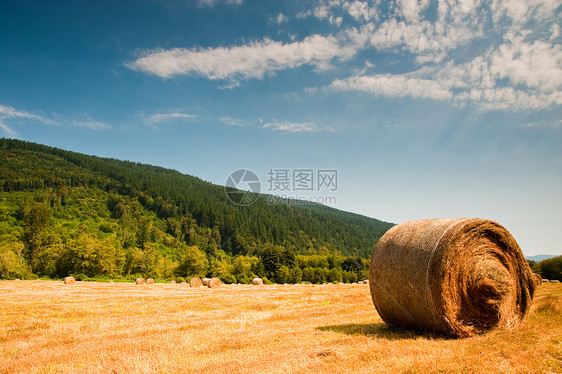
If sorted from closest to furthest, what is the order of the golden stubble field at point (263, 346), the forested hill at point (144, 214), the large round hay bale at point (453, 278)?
the golden stubble field at point (263, 346) < the large round hay bale at point (453, 278) < the forested hill at point (144, 214)

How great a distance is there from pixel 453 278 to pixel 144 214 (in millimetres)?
125689

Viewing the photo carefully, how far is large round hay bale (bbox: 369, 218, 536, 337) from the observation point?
7.34 meters

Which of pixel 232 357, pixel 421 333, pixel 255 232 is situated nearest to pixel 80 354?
pixel 232 357

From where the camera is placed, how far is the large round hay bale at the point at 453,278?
24.1ft

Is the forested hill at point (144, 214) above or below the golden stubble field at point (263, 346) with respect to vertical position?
above

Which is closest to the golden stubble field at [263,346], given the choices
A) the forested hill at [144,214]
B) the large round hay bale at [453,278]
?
the large round hay bale at [453,278]

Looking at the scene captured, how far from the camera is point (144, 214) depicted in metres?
120

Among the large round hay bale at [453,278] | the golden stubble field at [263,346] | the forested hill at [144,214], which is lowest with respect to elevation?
the golden stubble field at [263,346]

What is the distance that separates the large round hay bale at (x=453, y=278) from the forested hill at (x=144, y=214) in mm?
73087

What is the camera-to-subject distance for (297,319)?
1056 centimetres

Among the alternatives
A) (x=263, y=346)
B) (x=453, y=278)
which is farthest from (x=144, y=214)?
(x=453, y=278)

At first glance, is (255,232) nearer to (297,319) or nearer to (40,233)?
(40,233)

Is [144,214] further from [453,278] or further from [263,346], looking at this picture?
[453,278]

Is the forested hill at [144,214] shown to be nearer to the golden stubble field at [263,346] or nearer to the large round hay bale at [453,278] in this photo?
the golden stubble field at [263,346]
